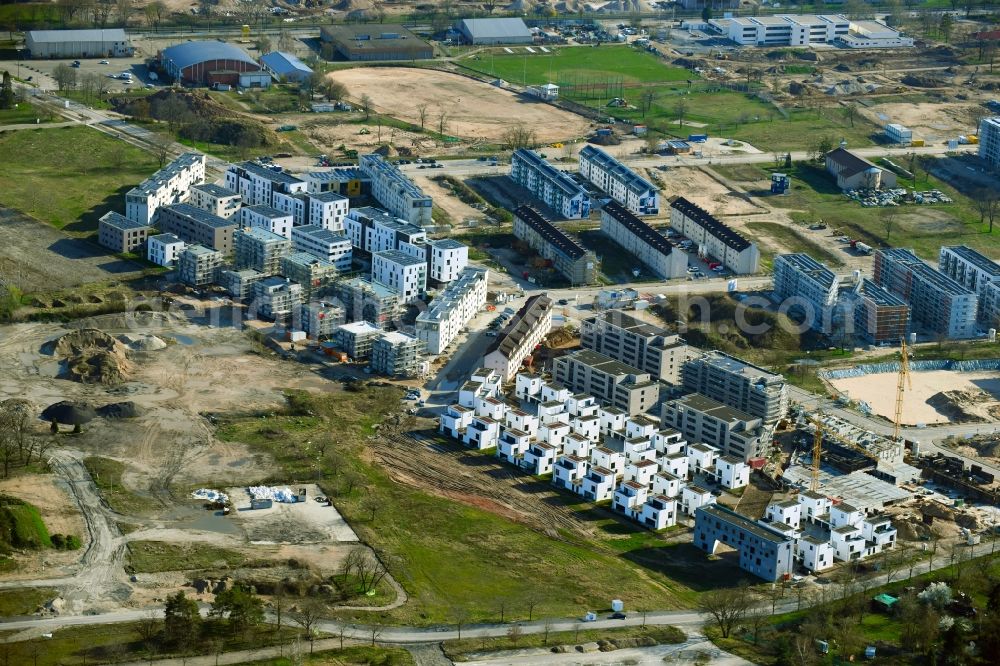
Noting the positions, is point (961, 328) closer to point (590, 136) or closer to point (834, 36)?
point (590, 136)

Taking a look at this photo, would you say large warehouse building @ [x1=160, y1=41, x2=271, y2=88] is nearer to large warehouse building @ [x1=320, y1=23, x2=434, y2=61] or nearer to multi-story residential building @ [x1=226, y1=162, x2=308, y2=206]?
large warehouse building @ [x1=320, y1=23, x2=434, y2=61]

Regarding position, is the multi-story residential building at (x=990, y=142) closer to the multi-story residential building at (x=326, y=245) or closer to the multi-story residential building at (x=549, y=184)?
the multi-story residential building at (x=549, y=184)

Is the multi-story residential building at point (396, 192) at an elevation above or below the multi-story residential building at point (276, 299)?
above

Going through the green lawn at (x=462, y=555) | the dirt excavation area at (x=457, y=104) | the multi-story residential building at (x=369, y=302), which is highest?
the dirt excavation area at (x=457, y=104)

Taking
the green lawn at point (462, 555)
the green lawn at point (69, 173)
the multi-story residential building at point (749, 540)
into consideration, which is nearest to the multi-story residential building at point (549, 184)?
the green lawn at point (69, 173)

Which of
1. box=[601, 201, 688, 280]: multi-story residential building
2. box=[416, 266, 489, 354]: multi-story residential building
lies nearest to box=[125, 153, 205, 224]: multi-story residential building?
box=[416, 266, 489, 354]: multi-story residential building

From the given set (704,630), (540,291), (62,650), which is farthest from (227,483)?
(540,291)

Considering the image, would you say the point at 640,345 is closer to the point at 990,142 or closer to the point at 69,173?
the point at 69,173
